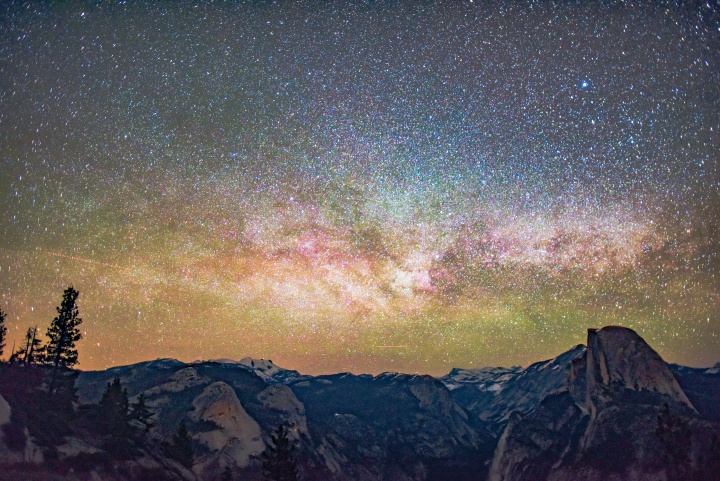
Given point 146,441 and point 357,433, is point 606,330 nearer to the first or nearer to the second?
point 357,433

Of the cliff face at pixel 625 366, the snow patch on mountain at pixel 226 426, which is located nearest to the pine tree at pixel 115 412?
the snow patch on mountain at pixel 226 426

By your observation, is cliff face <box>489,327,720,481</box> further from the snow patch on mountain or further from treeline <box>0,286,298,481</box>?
treeline <box>0,286,298,481</box>

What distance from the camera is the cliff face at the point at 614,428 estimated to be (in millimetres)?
116500

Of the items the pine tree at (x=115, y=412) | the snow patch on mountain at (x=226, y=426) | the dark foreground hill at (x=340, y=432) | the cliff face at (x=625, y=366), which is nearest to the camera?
the dark foreground hill at (x=340, y=432)

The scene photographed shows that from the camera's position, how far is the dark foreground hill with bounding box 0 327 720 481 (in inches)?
2559

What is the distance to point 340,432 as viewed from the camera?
190750 mm

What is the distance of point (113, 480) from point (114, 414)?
10.2 m

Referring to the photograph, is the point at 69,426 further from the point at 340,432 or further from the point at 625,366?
the point at 625,366

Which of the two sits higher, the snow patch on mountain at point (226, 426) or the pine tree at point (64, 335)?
the pine tree at point (64, 335)

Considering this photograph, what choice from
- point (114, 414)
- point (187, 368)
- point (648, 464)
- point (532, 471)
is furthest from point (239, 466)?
point (648, 464)

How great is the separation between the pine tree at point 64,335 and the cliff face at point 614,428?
385ft

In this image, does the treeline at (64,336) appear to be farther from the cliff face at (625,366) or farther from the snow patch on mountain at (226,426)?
the cliff face at (625,366)

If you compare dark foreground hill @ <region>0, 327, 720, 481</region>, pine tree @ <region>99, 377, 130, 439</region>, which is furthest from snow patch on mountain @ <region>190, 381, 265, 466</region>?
pine tree @ <region>99, 377, 130, 439</region>

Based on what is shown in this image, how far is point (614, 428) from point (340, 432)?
94.7m
